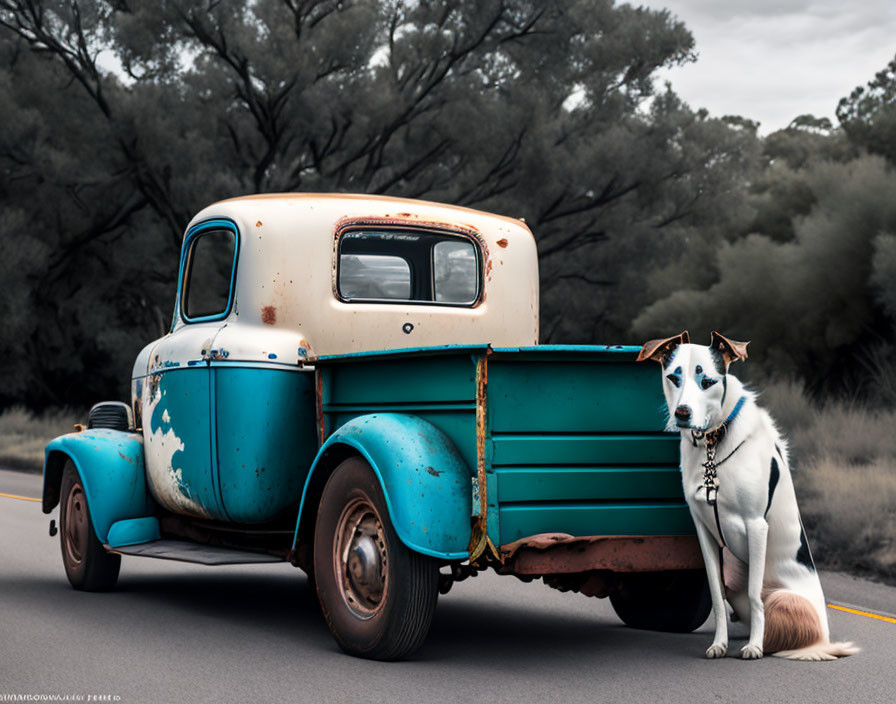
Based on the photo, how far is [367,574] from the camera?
6516 mm

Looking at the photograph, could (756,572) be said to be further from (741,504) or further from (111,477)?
(111,477)

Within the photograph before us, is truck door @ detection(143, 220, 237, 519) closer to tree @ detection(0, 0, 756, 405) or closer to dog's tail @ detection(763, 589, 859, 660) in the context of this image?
dog's tail @ detection(763, 589, 859, 660)

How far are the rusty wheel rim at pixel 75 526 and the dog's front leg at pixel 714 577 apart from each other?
15.2ft

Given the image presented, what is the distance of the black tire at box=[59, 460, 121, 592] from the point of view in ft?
29.8

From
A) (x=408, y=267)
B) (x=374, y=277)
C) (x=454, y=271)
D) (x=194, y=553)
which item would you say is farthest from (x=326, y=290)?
(x=194, y=553)

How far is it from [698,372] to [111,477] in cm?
446

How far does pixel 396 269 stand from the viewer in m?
8.59

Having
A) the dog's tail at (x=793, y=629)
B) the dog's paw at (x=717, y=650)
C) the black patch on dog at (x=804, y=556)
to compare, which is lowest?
the dog's paw at (x=717, y=650)

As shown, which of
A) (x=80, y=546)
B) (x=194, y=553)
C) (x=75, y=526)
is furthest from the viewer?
(x=75, y=526)

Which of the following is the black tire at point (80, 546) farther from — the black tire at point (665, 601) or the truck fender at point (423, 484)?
the black tire at point (665, 601)

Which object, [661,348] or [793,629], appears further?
[793,629]

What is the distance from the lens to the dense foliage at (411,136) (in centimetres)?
2756

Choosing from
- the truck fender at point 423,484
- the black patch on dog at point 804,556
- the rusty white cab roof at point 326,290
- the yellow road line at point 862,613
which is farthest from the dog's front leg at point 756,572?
the rusty white cab roof at point 326,290

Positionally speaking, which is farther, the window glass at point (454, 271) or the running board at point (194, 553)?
the window glass at point (454, 271)
